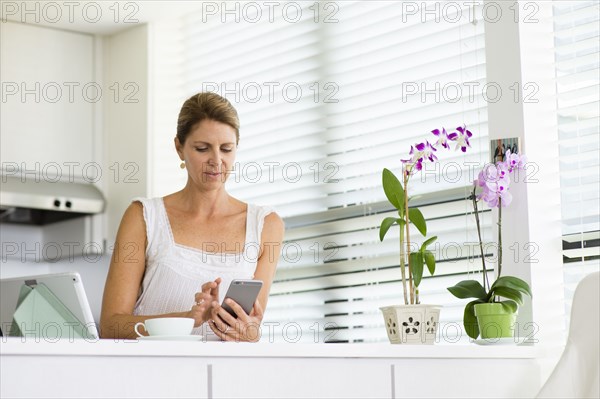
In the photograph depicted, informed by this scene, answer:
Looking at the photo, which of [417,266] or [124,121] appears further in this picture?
[124,121]

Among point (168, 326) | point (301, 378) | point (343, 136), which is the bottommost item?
point (301, 378)

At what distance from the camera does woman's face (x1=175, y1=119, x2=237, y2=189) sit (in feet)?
9.39

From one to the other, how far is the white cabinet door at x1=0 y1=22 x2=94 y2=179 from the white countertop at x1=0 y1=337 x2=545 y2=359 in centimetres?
242

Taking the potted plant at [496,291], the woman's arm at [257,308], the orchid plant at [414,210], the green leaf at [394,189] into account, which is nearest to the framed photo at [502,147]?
the potted plant at [496,291]

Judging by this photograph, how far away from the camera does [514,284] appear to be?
2.74 metres

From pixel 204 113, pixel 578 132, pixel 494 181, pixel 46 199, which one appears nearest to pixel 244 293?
pixel 204 113

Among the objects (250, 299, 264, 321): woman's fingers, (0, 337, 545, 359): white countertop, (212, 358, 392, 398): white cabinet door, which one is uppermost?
(250, 299, 264, 321): woman's fingers

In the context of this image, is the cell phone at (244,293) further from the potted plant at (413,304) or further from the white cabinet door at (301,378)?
the potted plant at (413,304)

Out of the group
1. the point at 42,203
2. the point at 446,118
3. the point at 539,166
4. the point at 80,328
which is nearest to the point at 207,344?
the point at 80,328

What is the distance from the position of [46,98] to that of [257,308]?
2179mm

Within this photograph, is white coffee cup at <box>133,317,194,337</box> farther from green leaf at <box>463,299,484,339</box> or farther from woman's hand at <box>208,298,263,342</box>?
green leaf at <box>463,299,484,339</box>

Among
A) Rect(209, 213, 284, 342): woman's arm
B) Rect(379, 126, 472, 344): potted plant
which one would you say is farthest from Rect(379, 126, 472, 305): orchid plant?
Rect(209, 213, 284, 342): woman's arm

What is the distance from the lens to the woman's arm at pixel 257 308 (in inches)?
93.1

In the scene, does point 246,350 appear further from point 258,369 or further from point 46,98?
point 46,98
